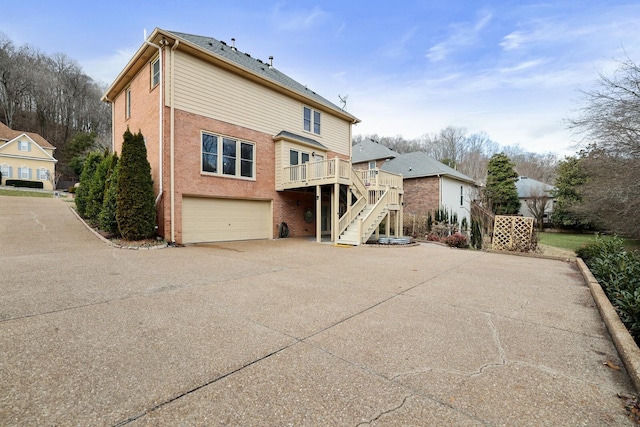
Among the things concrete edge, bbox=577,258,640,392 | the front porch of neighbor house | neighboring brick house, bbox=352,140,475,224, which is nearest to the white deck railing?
the front porch of neighbor house

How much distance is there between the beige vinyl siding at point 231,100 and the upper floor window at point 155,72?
3.19 feet

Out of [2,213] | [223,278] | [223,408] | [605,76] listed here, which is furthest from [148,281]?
[605,76]

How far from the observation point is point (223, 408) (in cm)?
187

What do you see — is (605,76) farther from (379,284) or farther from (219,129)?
(219,129)

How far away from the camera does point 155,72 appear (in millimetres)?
10609

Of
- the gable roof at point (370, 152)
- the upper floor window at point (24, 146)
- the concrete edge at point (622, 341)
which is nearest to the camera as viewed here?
the concrete edge at point (622, 341)

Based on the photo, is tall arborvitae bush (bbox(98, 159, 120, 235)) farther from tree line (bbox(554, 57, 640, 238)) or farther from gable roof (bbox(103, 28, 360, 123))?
tree line (bbox(554, 57, 640, 238))

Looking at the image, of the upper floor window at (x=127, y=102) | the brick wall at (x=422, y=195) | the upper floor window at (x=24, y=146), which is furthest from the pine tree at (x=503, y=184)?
the upper floor window at (x=24, y=146)

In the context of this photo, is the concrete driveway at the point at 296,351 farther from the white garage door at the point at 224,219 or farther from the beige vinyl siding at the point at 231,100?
the beige vinyl siding at the point at 231,100

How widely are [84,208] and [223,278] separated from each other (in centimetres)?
1196

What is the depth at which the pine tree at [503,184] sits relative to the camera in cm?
2639

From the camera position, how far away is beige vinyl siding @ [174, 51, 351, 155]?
1026cm

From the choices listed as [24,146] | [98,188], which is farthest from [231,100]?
[24,146]

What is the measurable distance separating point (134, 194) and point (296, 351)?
27.9 ft
